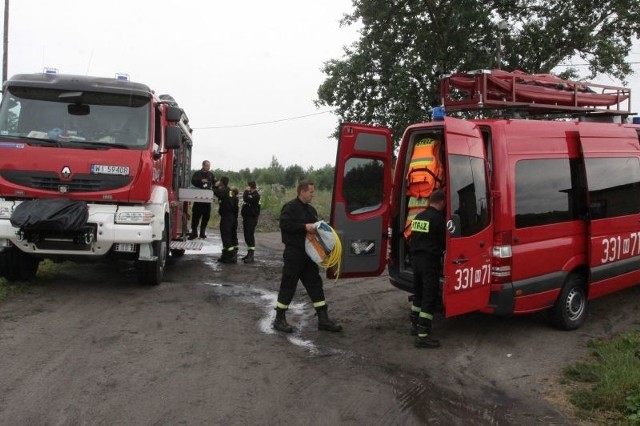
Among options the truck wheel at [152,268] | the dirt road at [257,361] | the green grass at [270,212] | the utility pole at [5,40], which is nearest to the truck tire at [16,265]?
the dirt road at [257,361]

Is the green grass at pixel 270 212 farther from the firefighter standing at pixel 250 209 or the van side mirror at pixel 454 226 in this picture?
the van side mirror at pixel 454 226

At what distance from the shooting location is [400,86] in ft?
65.7

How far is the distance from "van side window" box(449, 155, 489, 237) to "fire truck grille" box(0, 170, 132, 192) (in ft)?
14.2

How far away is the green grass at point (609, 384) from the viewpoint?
442 centimetres

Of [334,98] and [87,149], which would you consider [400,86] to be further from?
[87,149]

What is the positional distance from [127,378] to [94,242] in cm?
333

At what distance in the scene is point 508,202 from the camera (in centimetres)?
608

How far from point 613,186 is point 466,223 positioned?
266 cm

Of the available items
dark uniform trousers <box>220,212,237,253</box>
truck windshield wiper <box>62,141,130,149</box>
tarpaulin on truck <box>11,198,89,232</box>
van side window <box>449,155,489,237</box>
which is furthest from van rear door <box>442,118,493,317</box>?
dark uniform trousers <box>220,212,237,253</box>

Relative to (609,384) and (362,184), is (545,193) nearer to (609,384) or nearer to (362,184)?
(362,184)

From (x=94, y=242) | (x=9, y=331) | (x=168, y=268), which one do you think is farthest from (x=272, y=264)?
(x=9, y=331)

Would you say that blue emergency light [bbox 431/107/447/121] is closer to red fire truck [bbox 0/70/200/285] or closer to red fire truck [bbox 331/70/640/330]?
red fire truck [bbox 331/70/640/330]

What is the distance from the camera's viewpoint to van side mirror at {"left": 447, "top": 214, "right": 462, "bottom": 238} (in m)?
5.76

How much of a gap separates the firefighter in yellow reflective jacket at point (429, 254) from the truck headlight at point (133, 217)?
3677 mm
